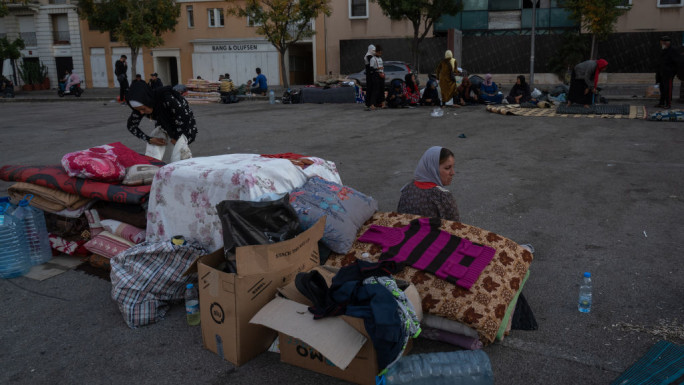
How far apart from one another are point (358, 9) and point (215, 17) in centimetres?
988

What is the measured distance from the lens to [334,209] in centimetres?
404

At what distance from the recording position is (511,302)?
3.45m

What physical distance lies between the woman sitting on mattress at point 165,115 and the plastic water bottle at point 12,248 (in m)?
1.82

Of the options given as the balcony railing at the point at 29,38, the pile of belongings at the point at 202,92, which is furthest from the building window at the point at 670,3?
the balcony railing at the point at 29,38

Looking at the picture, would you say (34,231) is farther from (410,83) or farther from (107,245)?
(410,83)

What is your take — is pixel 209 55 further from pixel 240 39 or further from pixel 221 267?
pixel 221 267

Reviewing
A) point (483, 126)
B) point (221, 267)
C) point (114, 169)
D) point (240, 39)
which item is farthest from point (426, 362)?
point (240, 39)

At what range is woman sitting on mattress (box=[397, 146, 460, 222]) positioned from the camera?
4203 mm

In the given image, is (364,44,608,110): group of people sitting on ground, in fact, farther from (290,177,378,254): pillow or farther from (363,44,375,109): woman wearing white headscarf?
(290,177,378,254): pillow

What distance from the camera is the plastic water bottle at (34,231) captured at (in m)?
4.63

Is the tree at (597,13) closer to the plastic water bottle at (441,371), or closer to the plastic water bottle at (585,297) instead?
the plastic water bottle at (585,297)

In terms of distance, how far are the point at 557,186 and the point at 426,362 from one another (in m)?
4.83

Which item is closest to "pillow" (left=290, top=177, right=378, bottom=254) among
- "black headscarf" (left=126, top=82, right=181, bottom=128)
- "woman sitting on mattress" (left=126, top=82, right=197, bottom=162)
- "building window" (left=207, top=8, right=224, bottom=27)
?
Result: "woman sitting on mattress" (left=126, top=82, right=197, bottom=162)

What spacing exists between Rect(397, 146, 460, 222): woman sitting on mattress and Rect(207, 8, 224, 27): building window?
35.1 metres
